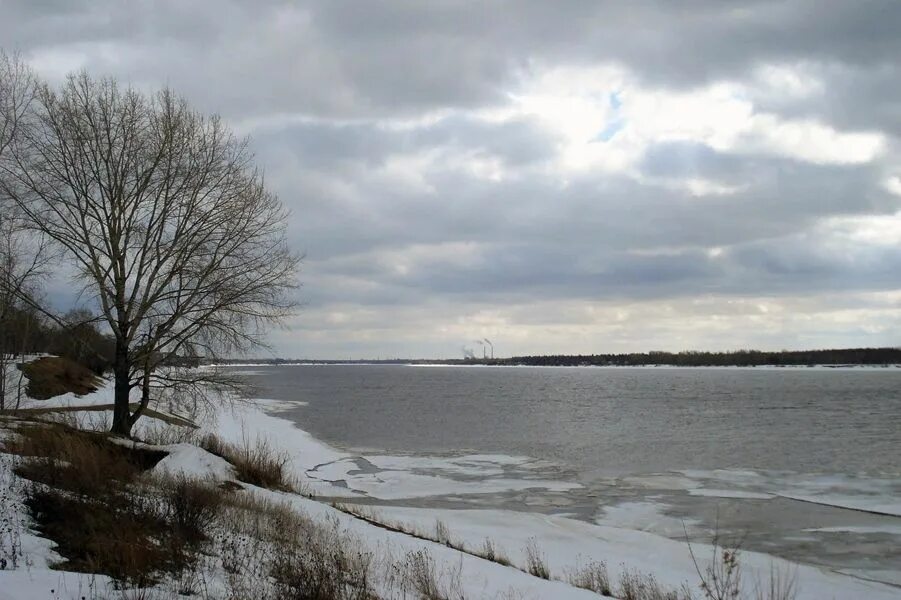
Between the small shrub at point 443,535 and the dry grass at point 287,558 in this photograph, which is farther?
the small shrub at point 443,535

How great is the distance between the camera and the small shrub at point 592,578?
432 inches

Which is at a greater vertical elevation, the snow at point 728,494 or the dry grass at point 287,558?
the dry grass at point 287,558

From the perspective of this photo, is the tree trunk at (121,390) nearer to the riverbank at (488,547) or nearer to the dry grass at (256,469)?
the riverbank at (488,547)

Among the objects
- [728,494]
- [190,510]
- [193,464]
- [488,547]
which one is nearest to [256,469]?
[193,464]

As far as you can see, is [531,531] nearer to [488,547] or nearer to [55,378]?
[488,547]

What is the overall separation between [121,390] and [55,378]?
20130 millimetres

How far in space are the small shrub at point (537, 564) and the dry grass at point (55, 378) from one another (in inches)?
1136

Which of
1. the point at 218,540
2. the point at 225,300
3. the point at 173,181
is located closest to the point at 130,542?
→ the point at 218,540

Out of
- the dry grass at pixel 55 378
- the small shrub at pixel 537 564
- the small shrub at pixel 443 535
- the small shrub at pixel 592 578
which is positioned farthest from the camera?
the dry grass at pixel 55 378

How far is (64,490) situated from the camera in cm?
991

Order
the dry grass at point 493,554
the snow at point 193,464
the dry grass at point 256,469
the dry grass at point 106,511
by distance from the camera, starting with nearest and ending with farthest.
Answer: the dry grass at point 106,511, the dry grass at point 493,554, the snow at point 193,464, the dry grass at point 256,469

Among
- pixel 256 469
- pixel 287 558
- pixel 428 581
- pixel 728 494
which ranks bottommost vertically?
pixel 728 494

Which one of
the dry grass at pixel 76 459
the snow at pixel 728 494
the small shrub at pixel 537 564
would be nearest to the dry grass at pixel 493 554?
the small shrub at pixel 537 564

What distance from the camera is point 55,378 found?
35094mm
